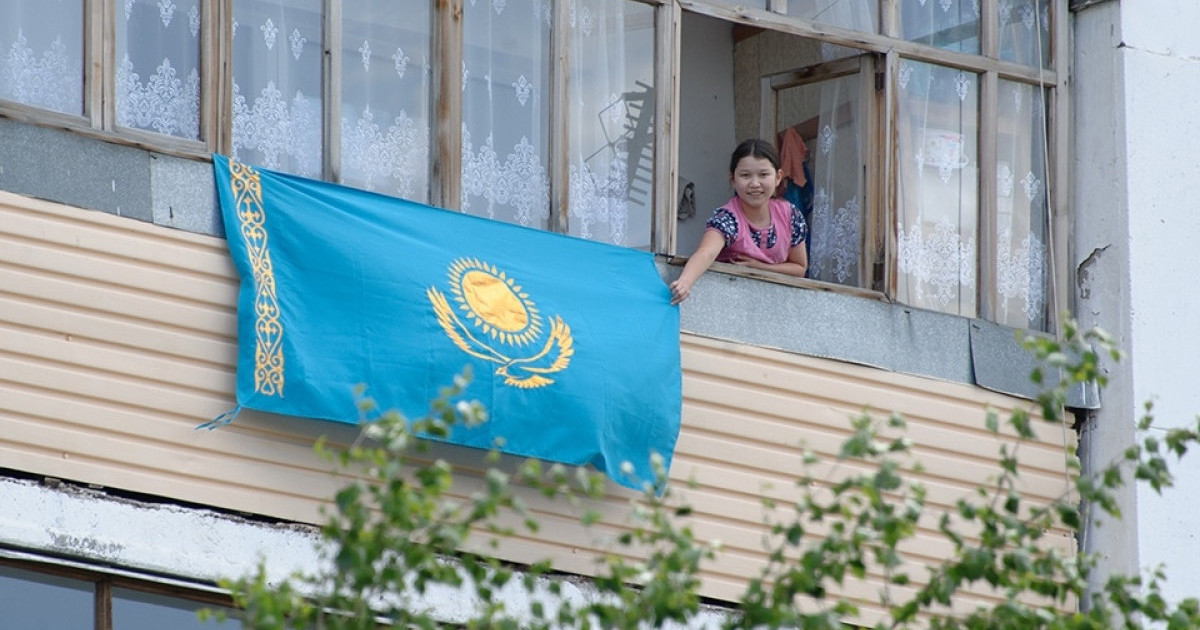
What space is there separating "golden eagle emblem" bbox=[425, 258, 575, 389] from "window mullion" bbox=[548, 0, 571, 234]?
A: 0.60 metres

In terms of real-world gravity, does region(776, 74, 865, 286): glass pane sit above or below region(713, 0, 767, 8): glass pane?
below

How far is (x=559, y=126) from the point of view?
10.9 metres

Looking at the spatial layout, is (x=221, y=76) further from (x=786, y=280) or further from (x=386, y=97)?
(x=786, y=280)

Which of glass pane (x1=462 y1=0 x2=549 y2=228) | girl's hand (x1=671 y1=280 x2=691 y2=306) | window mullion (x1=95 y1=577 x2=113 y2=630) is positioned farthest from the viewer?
girl's hand (x1=671 y1=280 x2=691 y2=306)

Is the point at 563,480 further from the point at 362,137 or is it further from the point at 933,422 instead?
the point at 933,422

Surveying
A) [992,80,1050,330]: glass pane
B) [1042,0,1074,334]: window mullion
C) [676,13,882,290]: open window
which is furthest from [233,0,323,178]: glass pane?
[1042,0,1074,334]: window mullion

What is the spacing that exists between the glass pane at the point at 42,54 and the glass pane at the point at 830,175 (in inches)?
164

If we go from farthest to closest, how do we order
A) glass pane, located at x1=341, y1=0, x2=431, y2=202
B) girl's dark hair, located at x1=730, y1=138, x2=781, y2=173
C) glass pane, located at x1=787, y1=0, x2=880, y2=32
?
glass pane, located at x1=787, y1=0, x2=880, y2=32 → girl's dark hair, located at x1=730, y1=138, x2=781, y2=173 → glass pane, located at x1=341, y1=0, x2=431, y2=202

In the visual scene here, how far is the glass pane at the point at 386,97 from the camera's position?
10.4 meters

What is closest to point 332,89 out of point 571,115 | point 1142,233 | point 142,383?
point 571,115

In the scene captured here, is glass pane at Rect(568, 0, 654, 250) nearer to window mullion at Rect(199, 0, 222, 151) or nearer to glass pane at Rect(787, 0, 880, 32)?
glass pane at Rect(787, 0, 880, 32)

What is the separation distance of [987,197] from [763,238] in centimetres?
140

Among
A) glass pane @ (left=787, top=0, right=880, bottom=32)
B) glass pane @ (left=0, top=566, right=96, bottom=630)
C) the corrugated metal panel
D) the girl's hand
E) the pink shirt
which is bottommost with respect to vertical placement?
glass pane @ (left=0, top=566, right=96, bottom=630)

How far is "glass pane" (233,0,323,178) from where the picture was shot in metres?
10.1
